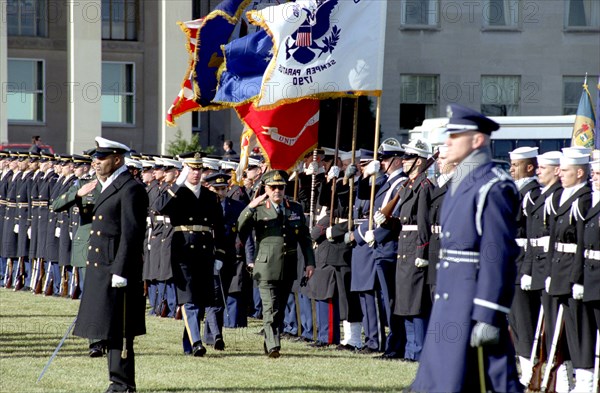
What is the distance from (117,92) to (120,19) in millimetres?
2395

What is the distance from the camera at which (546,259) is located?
10797mm

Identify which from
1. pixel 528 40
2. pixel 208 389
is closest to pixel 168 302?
pixel 208 389

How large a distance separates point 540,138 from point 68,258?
1268 cm

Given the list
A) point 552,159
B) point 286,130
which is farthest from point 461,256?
point 286,130

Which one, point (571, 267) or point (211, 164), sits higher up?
point (211, 164)

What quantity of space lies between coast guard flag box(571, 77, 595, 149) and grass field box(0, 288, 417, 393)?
21.5 ft

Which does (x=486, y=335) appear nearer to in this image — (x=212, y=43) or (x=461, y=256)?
(x=461, y=256)

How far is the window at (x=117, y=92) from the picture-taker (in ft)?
133

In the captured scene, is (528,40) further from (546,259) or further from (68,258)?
(546,259)

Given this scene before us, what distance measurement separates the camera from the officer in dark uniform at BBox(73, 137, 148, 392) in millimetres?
9914

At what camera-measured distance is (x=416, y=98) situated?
39.1m

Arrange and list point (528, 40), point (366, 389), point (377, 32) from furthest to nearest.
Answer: point (528, 40), point (377, 32), point (366, 389)

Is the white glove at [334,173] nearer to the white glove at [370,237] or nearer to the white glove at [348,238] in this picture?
the white glove at [348,238]

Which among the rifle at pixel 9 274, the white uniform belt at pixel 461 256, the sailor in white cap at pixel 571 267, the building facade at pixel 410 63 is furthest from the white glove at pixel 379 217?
the building facade at pixel 410 63
